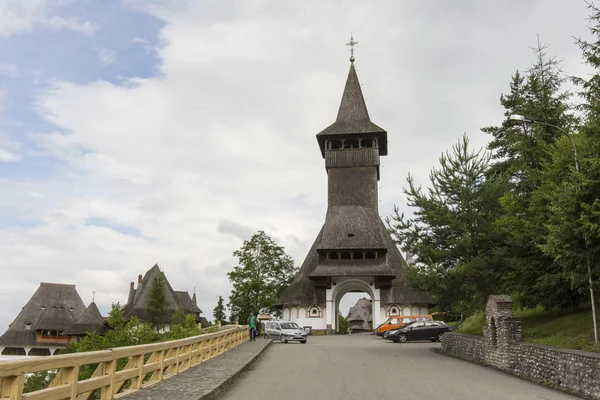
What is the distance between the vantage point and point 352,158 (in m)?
53.5

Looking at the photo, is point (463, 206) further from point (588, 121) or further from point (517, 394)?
point (517, 394)

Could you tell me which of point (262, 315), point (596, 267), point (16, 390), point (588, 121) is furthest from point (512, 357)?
point (262, 315)

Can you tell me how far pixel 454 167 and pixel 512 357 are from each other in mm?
9795

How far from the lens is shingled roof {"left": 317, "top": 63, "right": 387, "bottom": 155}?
53.8 metres

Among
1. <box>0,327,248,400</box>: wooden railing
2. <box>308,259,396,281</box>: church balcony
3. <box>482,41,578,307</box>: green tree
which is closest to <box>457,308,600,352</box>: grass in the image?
<box>482,41,578,307</box>: green tree

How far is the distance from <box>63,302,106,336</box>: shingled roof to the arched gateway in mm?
31526

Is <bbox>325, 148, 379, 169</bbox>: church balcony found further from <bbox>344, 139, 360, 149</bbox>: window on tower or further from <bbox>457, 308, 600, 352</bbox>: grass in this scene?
<bbox>457, 308, 600, 352</bbox>: grass

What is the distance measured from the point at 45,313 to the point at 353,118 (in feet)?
171

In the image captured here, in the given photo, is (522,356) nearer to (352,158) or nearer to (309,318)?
(309,318)

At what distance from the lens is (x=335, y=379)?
13820 millimetres

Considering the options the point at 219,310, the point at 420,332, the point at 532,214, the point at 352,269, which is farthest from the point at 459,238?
the point at 219,310

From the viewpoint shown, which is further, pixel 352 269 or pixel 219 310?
pixel 219 310

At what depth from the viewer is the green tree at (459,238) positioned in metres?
22.6

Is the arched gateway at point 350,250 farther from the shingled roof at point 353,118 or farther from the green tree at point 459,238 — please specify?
the green tree at point 459,238
